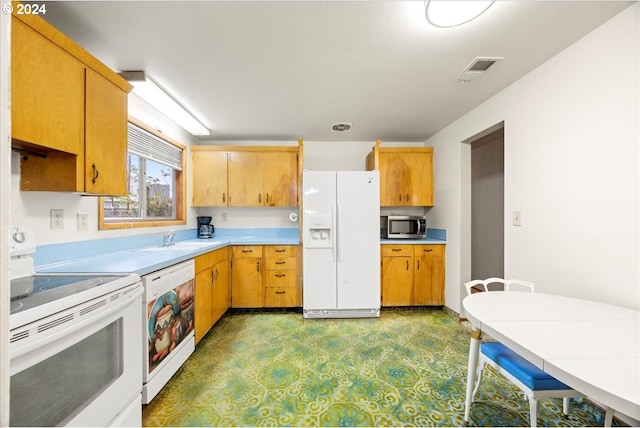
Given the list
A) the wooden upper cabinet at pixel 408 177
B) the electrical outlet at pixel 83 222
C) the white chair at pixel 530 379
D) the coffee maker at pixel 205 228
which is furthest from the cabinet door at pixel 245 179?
the white chair at pixel 530 379

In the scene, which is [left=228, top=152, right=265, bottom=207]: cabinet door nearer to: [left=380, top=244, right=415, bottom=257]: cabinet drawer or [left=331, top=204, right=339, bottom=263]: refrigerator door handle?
Result: [left=331, top=204, right=339, bottom=263]: refrigerator door handle

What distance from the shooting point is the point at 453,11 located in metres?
1.34

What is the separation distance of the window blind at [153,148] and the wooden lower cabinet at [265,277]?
1278 millimetres

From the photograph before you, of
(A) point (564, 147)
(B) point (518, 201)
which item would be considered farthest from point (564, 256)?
(A) point (564, 147)

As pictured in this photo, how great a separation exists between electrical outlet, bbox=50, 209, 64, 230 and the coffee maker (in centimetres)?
182

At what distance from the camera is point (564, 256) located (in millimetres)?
1759

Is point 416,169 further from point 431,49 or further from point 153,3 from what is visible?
point 153,3

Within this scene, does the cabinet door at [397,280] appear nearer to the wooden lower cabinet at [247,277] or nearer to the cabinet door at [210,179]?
the wooden lower cabinet at [247,277]

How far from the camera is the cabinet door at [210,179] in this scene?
11.2 feet

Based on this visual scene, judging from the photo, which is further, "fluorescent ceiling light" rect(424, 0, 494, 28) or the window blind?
the window blind

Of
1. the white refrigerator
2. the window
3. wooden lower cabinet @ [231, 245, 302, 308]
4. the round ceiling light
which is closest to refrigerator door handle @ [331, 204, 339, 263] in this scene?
the white refrigerator

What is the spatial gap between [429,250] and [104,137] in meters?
3.35

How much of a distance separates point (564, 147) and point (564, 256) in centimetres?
76

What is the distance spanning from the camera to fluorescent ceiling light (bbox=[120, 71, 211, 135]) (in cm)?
197
